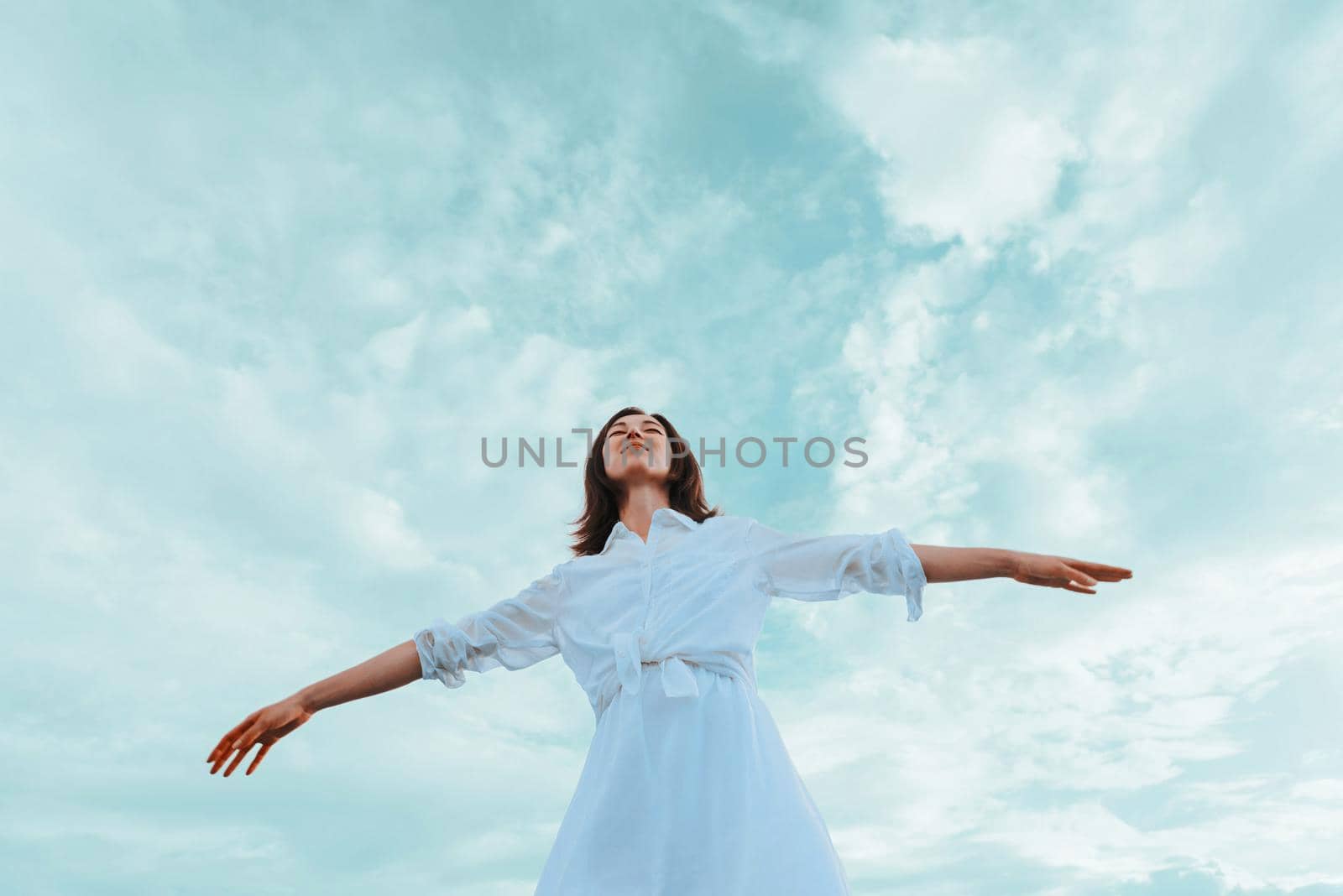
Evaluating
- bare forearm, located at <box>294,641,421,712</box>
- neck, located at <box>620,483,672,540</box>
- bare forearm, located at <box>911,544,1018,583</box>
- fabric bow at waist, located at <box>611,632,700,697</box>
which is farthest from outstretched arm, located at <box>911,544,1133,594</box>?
bare forearm, located at <box>294,641,421,712</box>

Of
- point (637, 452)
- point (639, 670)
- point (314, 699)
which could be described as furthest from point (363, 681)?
point (637, 452)

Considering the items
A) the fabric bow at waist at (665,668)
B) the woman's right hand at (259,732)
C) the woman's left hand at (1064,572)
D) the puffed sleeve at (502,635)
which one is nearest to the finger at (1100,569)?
the woman's left hand at (1064,572)

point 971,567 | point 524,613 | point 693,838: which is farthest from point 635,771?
point 971,567

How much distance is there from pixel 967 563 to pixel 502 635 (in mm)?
2372

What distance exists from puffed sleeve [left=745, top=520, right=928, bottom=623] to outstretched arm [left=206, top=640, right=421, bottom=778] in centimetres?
184

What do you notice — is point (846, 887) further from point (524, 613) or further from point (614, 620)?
point (524, 613)

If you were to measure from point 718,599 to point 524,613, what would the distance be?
3.66ft

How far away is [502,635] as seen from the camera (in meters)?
5.65

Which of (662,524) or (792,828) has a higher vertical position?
(662,524)

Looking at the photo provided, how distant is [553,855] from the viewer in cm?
474

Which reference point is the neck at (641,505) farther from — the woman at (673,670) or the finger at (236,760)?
the finger at (236,760)

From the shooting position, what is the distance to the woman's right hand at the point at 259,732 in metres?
5.32

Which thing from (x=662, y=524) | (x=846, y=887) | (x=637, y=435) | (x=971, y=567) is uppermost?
(x=637, y=435)

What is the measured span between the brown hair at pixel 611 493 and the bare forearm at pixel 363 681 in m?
1.23
